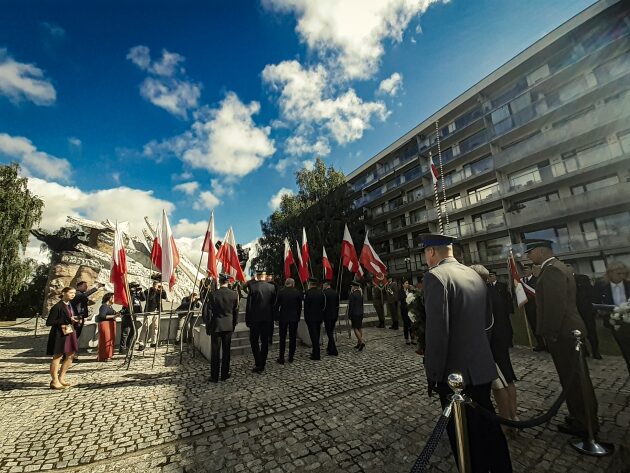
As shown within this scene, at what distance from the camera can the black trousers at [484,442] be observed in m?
2.07

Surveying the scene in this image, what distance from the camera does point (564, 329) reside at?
297cm

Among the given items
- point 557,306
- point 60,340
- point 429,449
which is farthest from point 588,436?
point 60,340

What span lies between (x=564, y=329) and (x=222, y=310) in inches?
204

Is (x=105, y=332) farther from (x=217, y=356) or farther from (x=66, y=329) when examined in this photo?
(x=217, y=356)

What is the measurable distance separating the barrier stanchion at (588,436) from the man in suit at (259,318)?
4.72 metres

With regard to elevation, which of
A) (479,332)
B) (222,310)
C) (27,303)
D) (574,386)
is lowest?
(574,386)

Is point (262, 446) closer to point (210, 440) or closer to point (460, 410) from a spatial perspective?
point (210, 440)

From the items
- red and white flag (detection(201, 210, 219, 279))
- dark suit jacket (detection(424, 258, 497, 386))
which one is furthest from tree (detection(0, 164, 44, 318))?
dark suit jacket (detection(424, 258, 497, 386))

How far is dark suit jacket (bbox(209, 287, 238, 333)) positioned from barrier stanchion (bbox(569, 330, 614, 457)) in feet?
16.4

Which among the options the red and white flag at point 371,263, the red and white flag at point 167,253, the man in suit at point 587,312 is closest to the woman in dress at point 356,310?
the red and white flag at point 371,263

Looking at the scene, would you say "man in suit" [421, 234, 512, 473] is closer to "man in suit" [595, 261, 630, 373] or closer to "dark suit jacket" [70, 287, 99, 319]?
"man in suit" [595, 261, 630, 373]

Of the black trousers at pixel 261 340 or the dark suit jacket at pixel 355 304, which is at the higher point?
the dark suit jacket at pixel 355 304

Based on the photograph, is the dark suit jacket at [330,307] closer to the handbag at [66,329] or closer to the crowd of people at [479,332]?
the crowd of people at [479,332]

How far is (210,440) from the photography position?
10.3 feet
